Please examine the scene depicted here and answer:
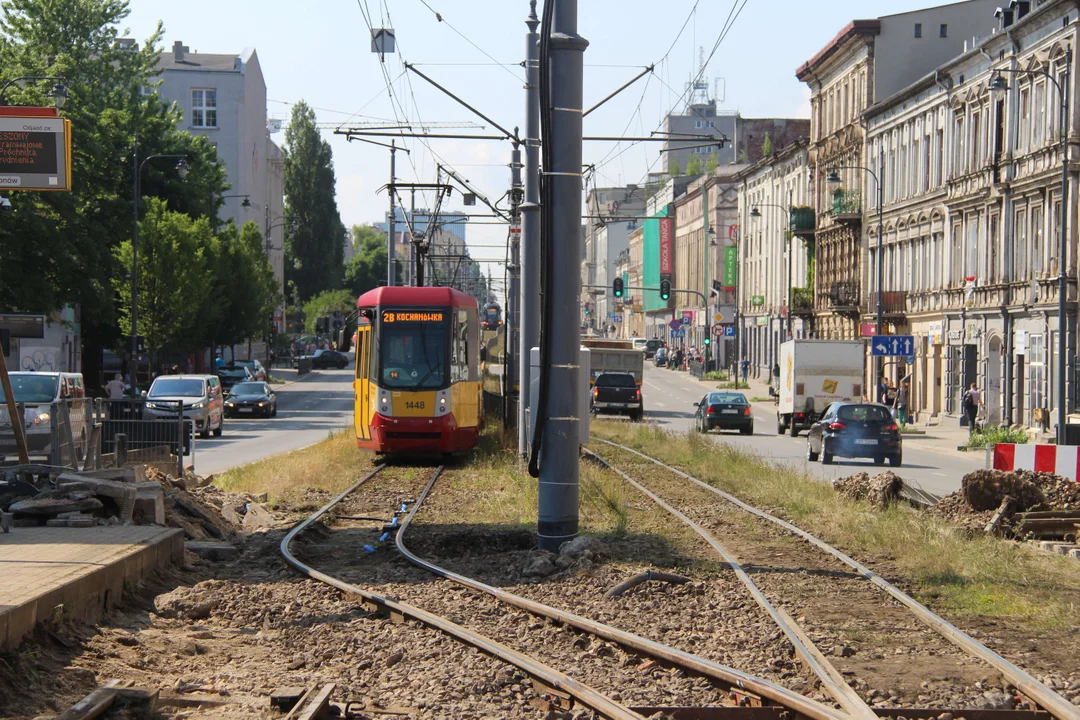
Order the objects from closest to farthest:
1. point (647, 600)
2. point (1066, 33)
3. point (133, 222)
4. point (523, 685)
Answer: point (523, 685), point (647, 600), point (1066, 33), point (133, 222)

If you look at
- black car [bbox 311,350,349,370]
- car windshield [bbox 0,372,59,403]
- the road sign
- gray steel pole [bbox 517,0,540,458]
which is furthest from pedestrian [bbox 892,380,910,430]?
black car [bbox 311,350,349,370]

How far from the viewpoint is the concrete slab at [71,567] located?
8.77 m

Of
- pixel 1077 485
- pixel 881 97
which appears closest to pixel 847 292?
pixel 881 97

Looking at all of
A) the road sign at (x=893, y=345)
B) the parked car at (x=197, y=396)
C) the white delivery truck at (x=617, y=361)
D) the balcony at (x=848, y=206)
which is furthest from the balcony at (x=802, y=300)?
the parked car at (x=197, y=396)

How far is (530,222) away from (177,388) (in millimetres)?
19722

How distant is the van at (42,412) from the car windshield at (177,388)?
528 inches

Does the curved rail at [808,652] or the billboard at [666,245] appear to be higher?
the billboard at [666,245]

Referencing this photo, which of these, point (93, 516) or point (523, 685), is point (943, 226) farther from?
point (523, 685)

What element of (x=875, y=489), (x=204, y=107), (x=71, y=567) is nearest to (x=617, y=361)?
(x=875, y=489)

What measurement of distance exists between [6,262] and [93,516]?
31.8 metres

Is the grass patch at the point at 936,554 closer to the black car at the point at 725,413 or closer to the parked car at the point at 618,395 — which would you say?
the black car at the point at 725,413

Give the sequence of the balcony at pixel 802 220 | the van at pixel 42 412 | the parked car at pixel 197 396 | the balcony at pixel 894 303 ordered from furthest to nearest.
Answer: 1. the balcony at pixel 802 220
2. the balcony at pixel 894 303
3. the parked car at pixel 197 396
4. the van at pixel 42 412

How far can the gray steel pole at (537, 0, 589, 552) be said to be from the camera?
13703 mm

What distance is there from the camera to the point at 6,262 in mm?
43375
